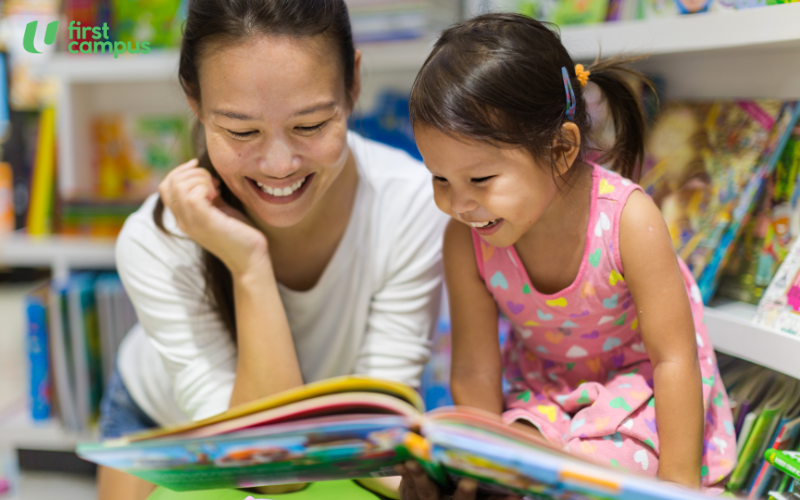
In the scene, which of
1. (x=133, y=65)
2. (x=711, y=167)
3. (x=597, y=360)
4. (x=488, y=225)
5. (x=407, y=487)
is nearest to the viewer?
(x=407, y=487)

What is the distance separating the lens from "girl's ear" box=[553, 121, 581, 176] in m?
0.70

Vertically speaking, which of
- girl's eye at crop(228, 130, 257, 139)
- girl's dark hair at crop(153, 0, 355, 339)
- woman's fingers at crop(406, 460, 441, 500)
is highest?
girl's dark hair at crop(153, 0, 355, 339)

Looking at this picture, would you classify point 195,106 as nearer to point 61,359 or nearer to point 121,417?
point 121,417

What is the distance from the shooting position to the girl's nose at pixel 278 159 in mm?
758

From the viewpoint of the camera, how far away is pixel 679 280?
2.32 ft

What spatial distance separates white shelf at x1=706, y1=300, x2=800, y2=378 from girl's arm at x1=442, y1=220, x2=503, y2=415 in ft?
1.08

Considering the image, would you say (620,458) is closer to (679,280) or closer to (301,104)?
(679,280)

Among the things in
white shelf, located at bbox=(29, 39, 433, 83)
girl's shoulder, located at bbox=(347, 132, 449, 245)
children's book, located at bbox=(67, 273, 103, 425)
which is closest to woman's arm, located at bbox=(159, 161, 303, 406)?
girl's shoulder, located at bbox=(347, 132, 449, 245)

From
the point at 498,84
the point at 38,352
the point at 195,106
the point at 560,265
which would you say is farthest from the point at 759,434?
the point at 38,352

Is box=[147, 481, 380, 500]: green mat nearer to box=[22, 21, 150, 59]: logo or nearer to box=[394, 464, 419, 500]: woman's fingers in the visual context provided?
box=[394, 464, 419, 500]: woman's fingers

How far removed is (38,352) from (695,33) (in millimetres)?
1546

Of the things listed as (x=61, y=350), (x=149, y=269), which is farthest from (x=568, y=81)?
(x=61, y=350)

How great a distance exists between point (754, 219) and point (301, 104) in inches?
28.6

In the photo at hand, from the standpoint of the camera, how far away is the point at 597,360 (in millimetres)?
842
